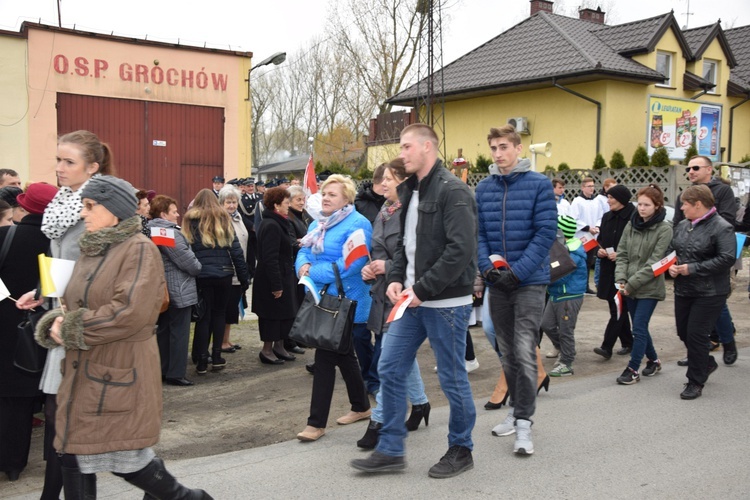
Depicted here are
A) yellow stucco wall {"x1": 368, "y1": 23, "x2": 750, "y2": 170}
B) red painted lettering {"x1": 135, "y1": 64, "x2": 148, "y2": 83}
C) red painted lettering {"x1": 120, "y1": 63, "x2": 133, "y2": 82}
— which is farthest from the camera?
yellow stucco wall {"x1": 368, "y1": 23, "x2": 750, "y2": 170}

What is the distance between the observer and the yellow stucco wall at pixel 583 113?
84.9ft

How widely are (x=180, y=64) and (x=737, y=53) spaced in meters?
26.7

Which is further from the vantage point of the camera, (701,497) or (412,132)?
(412,132)

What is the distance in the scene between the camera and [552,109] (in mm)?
27078

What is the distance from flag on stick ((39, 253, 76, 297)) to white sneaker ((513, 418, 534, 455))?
3094 millimetres

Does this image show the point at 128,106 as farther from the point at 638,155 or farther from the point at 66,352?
the point at 66,352

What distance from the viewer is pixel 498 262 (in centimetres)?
521

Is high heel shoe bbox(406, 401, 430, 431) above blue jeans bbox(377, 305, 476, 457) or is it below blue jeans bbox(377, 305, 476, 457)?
below

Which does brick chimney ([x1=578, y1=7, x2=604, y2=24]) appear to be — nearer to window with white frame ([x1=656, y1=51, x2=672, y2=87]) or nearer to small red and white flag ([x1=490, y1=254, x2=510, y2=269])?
window with white frame ([x1=656, y1=51, x2=672, y2=87])

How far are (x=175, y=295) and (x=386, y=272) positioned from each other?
2.67 m

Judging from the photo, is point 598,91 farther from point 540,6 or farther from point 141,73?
point 141,73

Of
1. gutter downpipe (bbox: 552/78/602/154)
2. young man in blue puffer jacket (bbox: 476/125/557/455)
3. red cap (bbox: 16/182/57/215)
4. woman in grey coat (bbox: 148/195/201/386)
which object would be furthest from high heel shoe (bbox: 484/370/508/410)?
gutter downpipe (bbox: 552/78/602/154)

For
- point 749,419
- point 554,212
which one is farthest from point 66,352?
point 749,419

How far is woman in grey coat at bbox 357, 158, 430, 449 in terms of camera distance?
530cm
